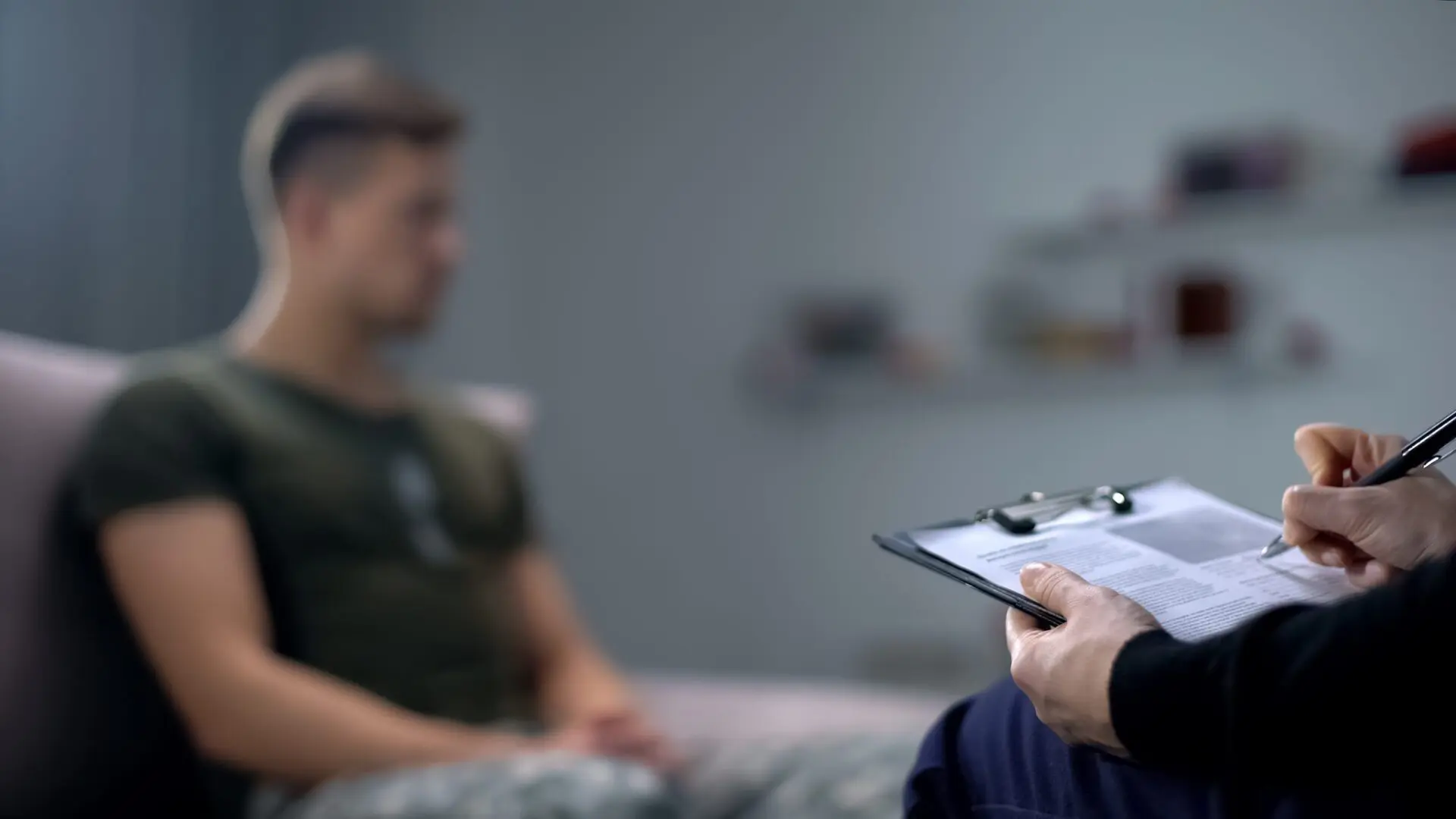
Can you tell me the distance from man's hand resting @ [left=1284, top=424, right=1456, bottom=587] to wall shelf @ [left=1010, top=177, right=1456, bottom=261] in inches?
61.2

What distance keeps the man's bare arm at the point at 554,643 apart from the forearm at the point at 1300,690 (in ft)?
2.83

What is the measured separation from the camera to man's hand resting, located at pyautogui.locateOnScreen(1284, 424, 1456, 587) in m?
0.50

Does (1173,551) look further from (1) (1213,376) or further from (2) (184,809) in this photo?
(1) (1213,376)

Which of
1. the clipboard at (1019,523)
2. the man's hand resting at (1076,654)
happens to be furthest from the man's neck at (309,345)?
the man's hand resting at (1076,654)

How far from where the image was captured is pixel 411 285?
3.95 ft

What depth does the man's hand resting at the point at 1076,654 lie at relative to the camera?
17.0 inches

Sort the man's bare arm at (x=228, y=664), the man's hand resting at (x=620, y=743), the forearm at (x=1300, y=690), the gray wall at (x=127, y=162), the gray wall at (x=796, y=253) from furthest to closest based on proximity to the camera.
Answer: the gray wall at (x=796, y=253), the gray wall at (x=127, y=162), the man's hand resting at (x=620, y=743), the man's bare arm at (x=228, y=664), the forearm at (x=1300, y=690)

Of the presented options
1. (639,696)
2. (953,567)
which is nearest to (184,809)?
(639,696)

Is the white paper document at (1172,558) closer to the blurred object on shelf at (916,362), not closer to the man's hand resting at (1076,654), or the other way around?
the man's hand resting at (1076,654)

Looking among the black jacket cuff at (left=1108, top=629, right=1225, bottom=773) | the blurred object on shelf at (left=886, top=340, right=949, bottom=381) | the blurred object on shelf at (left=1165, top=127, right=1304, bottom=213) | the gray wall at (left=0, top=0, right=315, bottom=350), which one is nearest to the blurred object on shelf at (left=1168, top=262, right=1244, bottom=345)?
the blurred object on shelf at (left=1165, top=127, right=1304, bottom=213)

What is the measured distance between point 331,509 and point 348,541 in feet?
0.11

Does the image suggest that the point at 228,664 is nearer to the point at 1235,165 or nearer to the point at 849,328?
the point at 849,328

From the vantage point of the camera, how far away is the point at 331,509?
3.34 ft

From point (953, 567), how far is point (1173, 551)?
114mm
